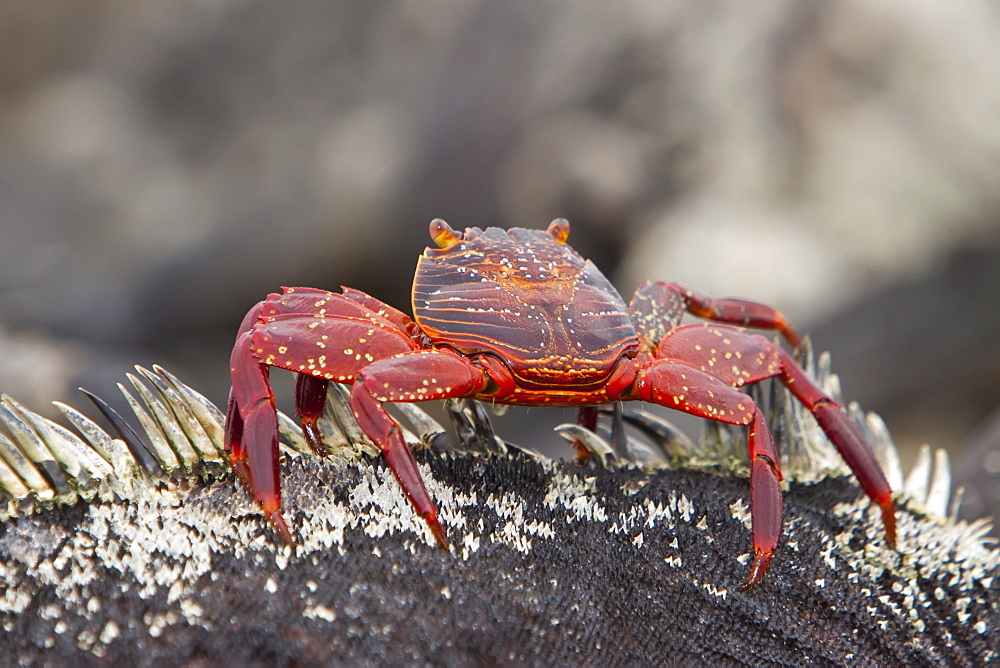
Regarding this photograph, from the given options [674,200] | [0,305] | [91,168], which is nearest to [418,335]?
[674,200]

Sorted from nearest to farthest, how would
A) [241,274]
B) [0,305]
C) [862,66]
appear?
1. [862,66]
2. [0,305]
3. [241,274]

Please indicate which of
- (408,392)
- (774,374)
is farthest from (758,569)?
(408,392)

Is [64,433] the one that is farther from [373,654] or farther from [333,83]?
[333,83]

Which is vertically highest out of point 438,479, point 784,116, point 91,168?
point 784,116

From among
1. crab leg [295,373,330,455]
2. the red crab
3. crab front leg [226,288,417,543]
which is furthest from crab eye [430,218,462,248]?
crab leg [295,373,330,455]

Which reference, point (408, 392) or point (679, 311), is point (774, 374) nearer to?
point (679, 311)

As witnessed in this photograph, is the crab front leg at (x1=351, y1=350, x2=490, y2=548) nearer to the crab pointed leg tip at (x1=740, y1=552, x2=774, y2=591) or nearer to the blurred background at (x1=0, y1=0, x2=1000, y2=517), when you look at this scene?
the crab pointed leg tip at (x1=740, y1=552, x2=774, y2=591)
